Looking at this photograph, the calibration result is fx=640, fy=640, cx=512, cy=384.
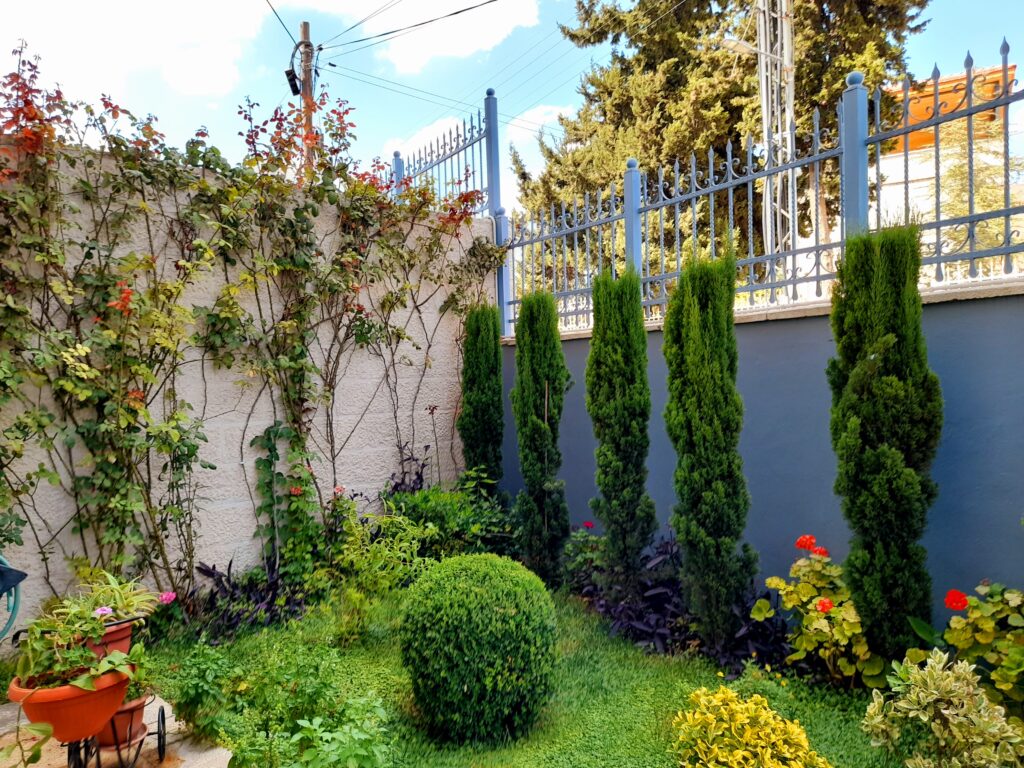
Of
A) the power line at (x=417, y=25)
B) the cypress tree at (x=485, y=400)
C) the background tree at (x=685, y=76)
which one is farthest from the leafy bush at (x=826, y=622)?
the background tree at (x=685, y=76)

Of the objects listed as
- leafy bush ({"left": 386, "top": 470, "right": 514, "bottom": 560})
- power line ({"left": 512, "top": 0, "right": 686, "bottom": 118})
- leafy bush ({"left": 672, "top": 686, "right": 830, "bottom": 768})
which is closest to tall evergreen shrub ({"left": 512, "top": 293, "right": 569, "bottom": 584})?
leafy bush ({"left": 386, "top": 470, "right": 514, "bottom": 560})

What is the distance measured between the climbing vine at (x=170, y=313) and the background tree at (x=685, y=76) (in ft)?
23.7

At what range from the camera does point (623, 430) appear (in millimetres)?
3918

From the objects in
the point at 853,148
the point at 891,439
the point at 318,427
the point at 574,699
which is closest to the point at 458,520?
the point at 318,427

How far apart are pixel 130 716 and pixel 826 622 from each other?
2.94 metres

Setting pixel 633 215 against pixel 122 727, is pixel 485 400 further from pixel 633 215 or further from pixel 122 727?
pixel 122 727

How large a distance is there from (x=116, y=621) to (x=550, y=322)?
10.1 ft

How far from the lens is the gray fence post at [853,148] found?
3145 mm

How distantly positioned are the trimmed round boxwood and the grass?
11 centimetres

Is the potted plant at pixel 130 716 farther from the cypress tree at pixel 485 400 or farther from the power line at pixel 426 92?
the power line at pixel 426 92

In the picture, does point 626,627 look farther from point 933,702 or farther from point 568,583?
point 933,702

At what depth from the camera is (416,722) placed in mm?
2889

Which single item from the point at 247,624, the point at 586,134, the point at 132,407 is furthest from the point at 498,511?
the point at 586,134

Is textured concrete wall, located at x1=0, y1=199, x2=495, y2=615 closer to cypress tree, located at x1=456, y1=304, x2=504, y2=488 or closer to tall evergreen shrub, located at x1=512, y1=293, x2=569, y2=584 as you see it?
cypress tree, located at x1=456, y1=304, x2=504, y2=488
